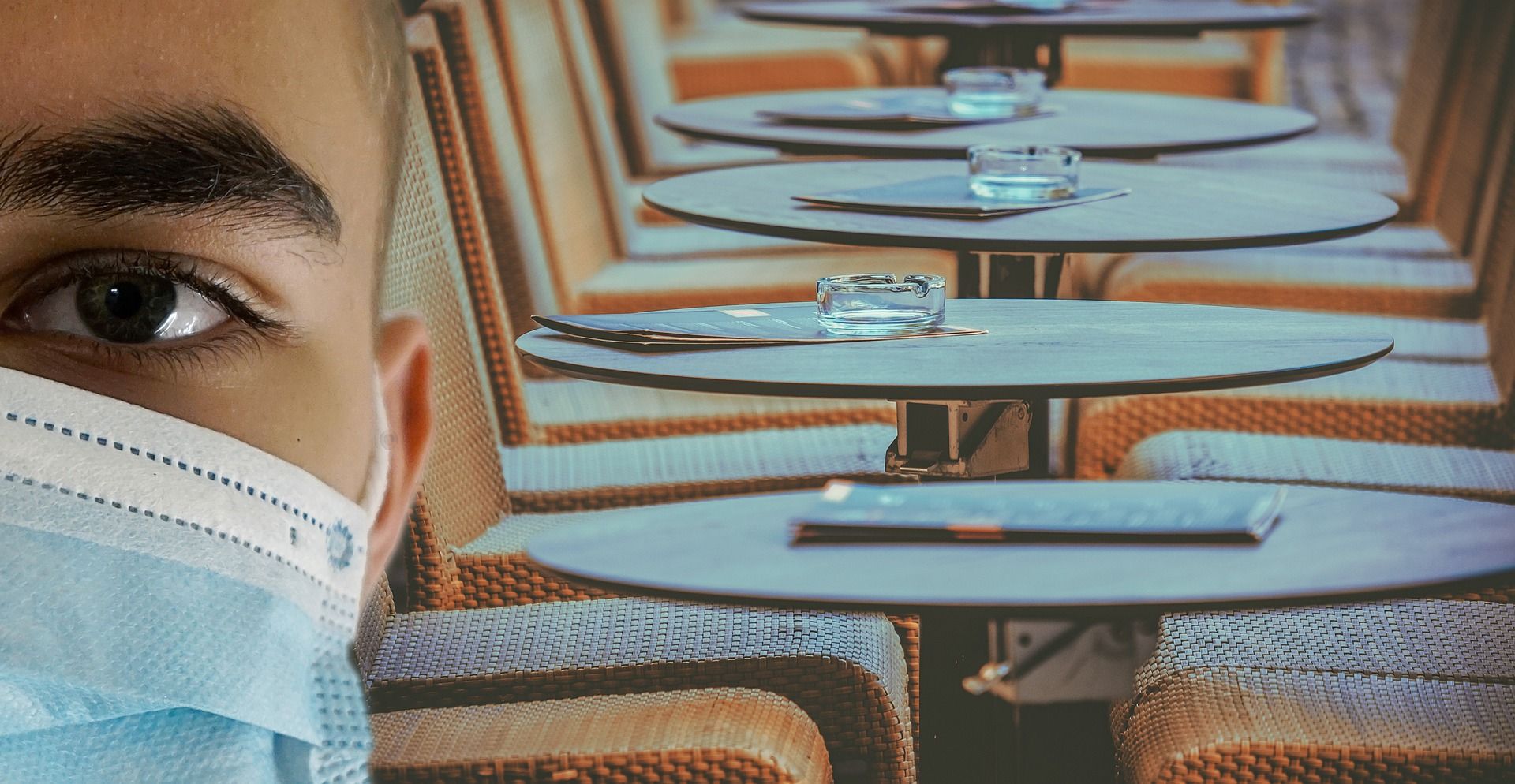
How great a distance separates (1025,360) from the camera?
4.10ft

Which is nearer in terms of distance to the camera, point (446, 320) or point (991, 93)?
point (446, 320)

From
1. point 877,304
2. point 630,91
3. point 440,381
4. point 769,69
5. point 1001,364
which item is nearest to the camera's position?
point 1001,364

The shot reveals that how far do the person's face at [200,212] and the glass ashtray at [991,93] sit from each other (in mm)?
1663

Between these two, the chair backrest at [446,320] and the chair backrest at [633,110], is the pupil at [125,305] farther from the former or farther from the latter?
the chair backrest at [633,110]

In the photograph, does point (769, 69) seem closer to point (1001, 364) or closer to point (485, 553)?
point (485, 553)

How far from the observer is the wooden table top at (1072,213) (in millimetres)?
1572

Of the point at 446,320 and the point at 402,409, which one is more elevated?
the point at 402,409

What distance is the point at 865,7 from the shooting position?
11.5 ft

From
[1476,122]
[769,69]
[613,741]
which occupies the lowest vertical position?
[769,69]

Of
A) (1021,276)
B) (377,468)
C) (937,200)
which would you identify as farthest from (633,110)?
(377,468)

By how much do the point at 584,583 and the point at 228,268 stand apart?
1.08 ft

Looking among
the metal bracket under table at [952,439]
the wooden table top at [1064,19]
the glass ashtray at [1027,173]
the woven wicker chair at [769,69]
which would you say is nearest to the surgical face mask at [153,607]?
the metal bracket under table at [952,439]

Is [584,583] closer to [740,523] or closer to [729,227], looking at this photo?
[740,523]

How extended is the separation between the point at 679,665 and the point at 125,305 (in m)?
0.78
